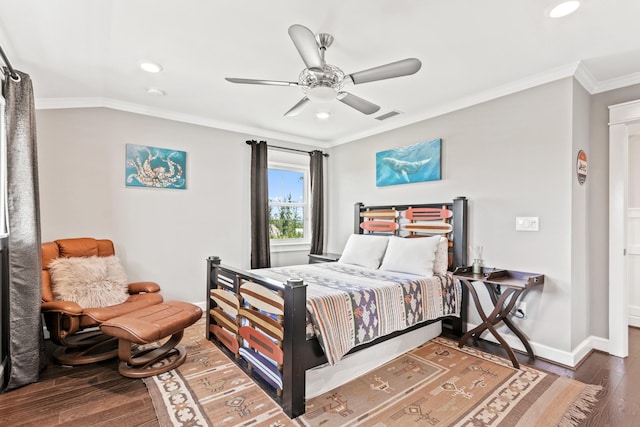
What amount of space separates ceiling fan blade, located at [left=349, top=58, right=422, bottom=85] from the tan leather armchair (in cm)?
261

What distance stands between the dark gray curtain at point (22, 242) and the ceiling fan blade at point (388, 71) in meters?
2.38

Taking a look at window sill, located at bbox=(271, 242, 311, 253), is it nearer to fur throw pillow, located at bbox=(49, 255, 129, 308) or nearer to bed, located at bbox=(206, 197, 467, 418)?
bed, located at bbox=(206, 197, 467, 418)

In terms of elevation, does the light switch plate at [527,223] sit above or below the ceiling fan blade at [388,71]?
below

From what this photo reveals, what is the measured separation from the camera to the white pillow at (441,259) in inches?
125

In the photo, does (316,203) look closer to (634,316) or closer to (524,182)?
(524,182)

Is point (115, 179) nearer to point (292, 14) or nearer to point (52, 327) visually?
point (52, 327)

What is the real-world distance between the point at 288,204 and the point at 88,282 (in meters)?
2.72

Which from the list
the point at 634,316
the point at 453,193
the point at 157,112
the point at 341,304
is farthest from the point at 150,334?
the point at 634,316

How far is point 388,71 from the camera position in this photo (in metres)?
Answer: 1.99

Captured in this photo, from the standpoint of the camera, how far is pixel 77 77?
276cm

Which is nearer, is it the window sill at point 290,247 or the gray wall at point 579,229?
the gray wall at point 579,229

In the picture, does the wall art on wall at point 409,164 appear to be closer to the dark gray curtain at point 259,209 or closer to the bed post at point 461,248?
the bed post at point 461,248

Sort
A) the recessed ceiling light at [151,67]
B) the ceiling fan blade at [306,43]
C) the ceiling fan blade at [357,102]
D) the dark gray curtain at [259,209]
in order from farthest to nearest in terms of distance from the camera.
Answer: the dark gray curtain at [259,209], the recessed ceiling light at [151,67], the ceiling fan blade at [357,102], the ceiling fan blade at [306,43]

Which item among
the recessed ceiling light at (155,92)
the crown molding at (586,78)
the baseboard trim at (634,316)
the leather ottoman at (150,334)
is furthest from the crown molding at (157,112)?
the baseboard trim at (634,316)
